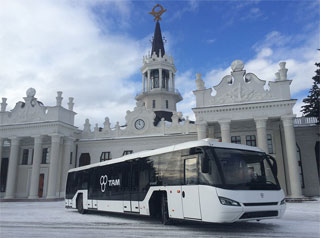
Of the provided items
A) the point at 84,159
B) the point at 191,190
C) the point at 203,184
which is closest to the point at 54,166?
the point at 84,159

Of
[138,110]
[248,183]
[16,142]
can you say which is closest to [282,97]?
[138,110]

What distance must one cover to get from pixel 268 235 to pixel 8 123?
33290mm

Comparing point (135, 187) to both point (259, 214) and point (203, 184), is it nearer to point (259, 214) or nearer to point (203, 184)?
point (203, 184)

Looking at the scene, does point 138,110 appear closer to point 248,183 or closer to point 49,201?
point 49,201

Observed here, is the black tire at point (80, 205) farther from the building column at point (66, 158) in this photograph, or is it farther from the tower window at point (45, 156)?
the tower window at point (45, 156)

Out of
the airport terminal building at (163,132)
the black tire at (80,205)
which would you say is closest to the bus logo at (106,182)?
the black tire at (80,205)

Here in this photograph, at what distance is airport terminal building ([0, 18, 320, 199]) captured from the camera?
84.8 feet

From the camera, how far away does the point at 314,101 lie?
27.4 meters

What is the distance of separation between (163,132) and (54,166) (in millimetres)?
12316

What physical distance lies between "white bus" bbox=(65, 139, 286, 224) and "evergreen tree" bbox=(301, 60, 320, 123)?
63.6 ft

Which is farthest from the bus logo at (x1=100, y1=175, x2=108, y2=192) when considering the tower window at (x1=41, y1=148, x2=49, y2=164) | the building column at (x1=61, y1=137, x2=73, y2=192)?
the tower window at (x1=41, y1=148, x2=49, y2=164)

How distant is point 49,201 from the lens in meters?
29.3

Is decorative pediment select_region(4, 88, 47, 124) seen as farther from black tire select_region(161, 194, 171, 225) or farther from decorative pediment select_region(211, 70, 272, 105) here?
black tire select_region(161, 194, 171, 225)

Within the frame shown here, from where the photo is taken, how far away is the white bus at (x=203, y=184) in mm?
9023
